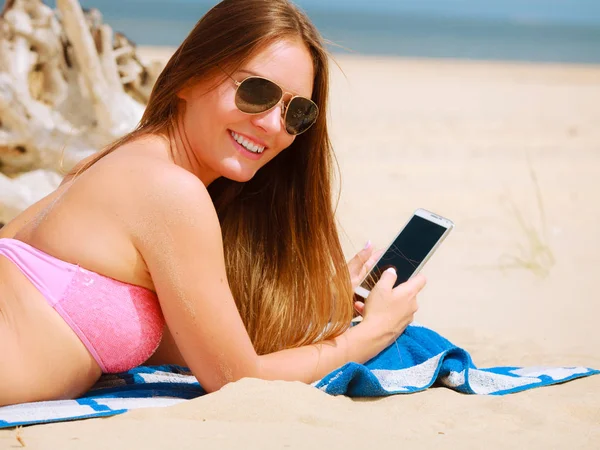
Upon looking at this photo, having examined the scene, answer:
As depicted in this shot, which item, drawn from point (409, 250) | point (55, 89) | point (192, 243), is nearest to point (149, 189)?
point (192, 243)

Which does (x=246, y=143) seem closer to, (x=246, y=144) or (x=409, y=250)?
(x=246, y=144)

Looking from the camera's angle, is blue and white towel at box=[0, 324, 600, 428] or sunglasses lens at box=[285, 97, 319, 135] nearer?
blue and white towel at box=[0, 324, 600, 428]

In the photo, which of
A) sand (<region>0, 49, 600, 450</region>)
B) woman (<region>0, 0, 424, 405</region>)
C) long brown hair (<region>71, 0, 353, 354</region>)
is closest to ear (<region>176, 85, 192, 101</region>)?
woman (<region>0, 0, 424, 405</region>)

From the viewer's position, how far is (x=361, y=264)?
11.1 feet

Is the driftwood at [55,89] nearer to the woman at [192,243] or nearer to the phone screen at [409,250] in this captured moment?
the woman at [192,243]

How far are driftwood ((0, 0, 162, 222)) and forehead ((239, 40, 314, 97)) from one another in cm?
303

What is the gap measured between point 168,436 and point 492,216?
4.67m

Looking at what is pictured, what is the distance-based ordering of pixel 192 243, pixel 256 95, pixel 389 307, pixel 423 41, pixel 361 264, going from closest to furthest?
pixel 192 243
pixel 256 95
pixel 389 307
pixel 361 264
pixel 423 41

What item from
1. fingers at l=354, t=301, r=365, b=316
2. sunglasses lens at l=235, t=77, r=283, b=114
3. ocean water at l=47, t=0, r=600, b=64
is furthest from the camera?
ocean water at l=47, t=0, r=600, b=64

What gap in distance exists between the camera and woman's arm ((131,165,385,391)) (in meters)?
2.45

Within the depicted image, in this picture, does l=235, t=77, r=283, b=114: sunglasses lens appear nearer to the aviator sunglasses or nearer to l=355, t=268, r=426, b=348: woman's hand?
the aviator sunglasses

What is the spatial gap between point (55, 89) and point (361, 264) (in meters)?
3.22

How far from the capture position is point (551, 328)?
13.5ft

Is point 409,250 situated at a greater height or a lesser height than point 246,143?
lesser
